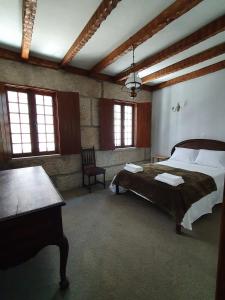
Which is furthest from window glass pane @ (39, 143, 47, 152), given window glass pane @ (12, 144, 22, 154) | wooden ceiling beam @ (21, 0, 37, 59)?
wooden ceiling beam @ (21, 0, 37, 59)

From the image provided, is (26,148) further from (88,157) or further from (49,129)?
(88,157)

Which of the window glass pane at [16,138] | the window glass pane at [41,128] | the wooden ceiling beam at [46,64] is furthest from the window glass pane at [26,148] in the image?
the wooden ceiling beam at [46,64]

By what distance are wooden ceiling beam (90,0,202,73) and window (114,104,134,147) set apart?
1.69m

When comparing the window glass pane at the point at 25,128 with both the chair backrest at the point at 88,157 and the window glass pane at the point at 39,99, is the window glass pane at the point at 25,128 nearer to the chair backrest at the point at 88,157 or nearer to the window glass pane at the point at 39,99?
the window glass pane at the point at 39,99

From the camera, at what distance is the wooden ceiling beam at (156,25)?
1.69 metres

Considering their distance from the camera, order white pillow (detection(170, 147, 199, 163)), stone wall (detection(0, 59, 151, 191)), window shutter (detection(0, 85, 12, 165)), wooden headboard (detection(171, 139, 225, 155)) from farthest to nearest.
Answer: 1. white pillow (detection(170, 147, 199, 163))
2. wooden headboard (detection(171, 139, 225, 155))
3. stone wall (detection(0, 59, 151, 191))
4. window shutter (detection(0, 85, 12, 165))

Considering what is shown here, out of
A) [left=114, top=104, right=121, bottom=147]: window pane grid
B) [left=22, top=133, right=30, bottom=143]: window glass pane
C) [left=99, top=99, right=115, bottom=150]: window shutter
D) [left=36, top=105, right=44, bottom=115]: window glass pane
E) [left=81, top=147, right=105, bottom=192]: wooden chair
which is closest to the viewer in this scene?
[left=22, top=133, right=30, bottom=143]: window glass pane

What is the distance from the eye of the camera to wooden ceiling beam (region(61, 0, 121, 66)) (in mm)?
1656

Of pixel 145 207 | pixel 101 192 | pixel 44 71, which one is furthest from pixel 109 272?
pixel 44 71

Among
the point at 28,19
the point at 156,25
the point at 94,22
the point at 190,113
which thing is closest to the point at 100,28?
the point at 94,22

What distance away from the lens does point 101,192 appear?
355 centimetres

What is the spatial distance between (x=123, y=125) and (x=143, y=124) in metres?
0.62

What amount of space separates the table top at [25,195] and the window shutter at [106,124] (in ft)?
7.48

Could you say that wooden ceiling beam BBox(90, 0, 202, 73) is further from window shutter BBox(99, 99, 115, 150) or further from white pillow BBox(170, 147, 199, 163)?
white pillow BBox(170, 147, 199, 163)
